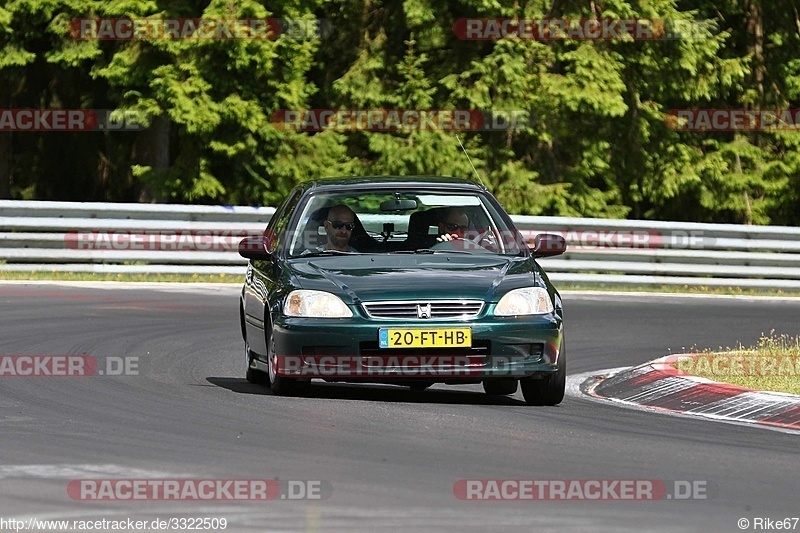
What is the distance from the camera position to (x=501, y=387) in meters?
12.3

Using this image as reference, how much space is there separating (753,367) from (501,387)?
2.05 metres

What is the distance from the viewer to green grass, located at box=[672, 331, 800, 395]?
1213cm

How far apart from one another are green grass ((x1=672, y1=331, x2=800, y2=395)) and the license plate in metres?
2.22

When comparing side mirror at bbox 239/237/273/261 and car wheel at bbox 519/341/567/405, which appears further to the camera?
side mirror at bbox 239/237/273/261

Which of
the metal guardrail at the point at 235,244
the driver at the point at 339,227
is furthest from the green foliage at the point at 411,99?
the driver at the point at 339,227

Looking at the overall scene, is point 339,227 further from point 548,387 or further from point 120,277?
point 120,277

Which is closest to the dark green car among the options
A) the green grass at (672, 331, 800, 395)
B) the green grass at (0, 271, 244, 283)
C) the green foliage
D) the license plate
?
the license plate

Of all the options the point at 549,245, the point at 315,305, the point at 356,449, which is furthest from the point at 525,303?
the point at 356,449

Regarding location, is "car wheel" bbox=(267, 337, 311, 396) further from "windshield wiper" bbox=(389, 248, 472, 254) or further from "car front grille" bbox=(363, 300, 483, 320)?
"windshield wiper" bbox=(389, 248, 472, 254)

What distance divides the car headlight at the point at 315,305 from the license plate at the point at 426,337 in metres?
0.28

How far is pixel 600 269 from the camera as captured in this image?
23.3 meters

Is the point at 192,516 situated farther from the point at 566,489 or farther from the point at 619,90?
the point at 619,90

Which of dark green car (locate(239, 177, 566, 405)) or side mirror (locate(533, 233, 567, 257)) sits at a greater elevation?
side mirror (locate(533, 233, 567, 257))

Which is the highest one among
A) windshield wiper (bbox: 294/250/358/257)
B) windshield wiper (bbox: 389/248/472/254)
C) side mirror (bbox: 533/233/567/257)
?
side mirror (bbox: 533/233/567/257)
